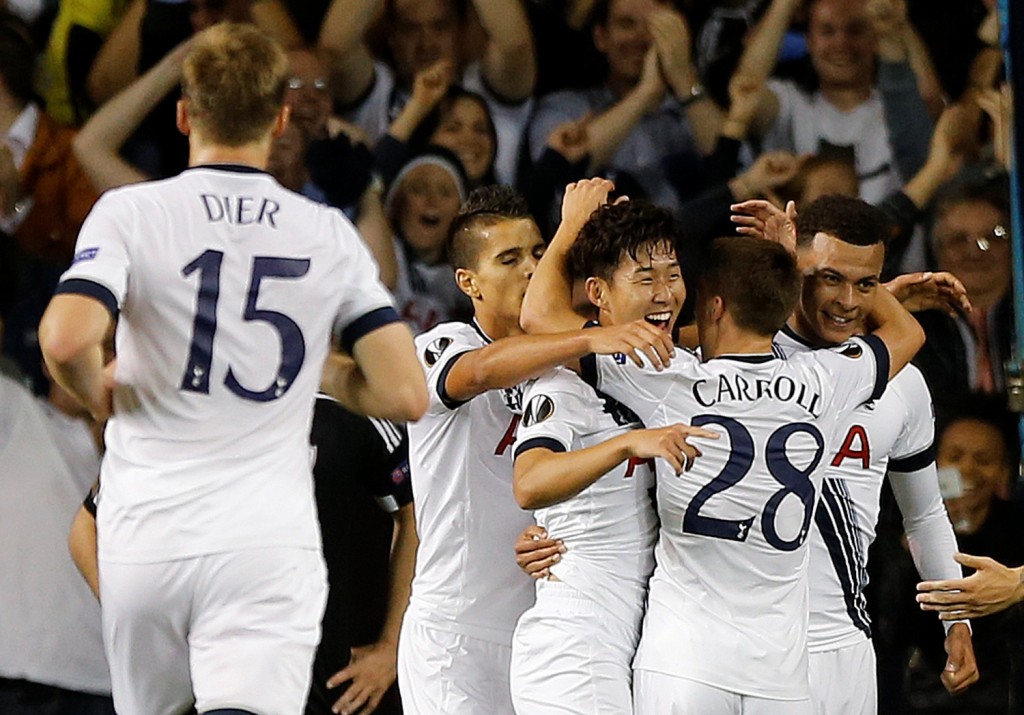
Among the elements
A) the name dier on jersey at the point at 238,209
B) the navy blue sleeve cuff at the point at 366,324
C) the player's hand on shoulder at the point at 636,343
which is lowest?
the navy blue sleeve cuff at the point at 366,324

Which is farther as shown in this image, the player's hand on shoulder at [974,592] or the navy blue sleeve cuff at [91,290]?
the player's hand on shoulder at [974,592]

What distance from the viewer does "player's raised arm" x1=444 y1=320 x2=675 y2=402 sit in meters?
3.55

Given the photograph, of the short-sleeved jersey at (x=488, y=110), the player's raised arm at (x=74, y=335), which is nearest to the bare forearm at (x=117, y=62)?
the short-sleeved jersey at (x=488, y=110)

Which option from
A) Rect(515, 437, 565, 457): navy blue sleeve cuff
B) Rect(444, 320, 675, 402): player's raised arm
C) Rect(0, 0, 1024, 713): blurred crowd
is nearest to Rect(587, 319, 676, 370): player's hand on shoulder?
Rect(444, 320, 675, 402): player's raised arm

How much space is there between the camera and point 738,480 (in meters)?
3.72

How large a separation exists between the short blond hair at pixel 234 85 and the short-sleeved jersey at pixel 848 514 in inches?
73.5

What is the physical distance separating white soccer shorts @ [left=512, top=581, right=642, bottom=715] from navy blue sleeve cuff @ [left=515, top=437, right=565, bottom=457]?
0.38 meters

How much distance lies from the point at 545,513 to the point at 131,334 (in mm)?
1451

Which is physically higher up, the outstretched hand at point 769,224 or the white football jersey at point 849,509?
the outstretched hand at point 769,224

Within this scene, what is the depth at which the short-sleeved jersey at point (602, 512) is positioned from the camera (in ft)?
12.7

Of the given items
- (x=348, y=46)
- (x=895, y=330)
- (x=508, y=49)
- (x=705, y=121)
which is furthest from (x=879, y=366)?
(x=348, y=46)

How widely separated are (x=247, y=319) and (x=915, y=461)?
7.86 feet

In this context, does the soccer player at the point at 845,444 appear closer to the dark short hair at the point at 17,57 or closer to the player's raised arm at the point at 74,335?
the player's raised arm at the point at 74,335

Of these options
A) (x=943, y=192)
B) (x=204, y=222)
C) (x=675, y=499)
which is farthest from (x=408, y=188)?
(x=204, y=222)
